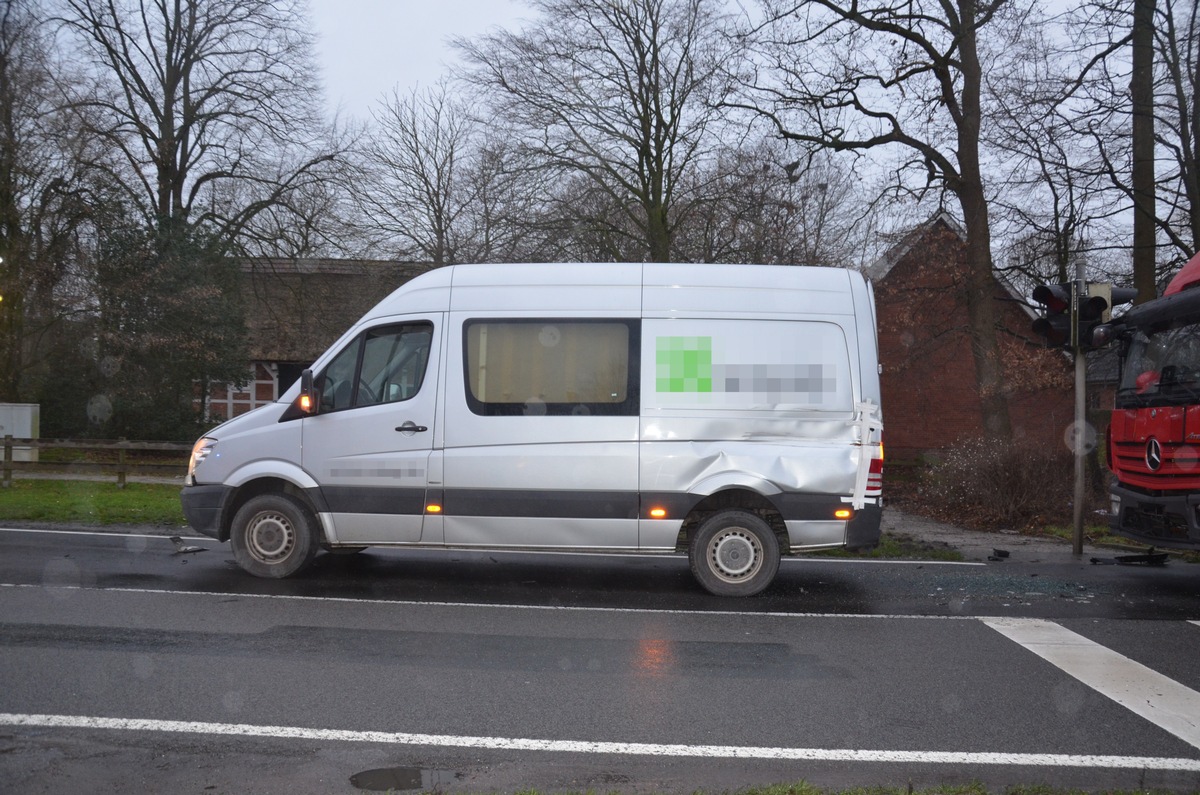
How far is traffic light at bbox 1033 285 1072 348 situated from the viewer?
11.8 meters

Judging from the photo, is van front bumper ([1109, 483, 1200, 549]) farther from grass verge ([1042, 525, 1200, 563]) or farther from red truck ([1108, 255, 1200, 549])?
grass verge ([1042, 525, 1200, 563])

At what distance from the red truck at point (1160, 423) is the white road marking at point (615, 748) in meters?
5.20

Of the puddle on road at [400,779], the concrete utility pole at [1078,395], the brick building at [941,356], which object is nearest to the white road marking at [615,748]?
the puddle on road at [400,779]

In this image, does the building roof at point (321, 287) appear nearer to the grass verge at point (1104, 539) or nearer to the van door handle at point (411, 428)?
the grass verge at point (1104, 539)

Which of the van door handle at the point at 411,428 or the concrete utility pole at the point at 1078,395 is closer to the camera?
the van door handle at the point at 411,428

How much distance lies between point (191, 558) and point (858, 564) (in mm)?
7008

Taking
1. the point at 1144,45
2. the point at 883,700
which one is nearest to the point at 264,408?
the point at 883,700

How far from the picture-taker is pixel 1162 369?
32.5 feet

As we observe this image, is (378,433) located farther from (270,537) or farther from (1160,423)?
(1160,423)

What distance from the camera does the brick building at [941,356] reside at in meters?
19.7

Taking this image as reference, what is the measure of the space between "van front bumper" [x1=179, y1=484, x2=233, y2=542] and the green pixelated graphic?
4012 millimetres

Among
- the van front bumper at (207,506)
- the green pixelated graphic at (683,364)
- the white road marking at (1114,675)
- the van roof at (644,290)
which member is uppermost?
the van roof at (644,290)

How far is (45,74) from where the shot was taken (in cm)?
2052

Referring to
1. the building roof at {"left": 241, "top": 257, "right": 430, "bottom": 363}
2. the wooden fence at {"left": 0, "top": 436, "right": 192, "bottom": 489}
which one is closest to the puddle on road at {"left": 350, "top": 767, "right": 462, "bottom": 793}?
the wooden fence at {"left": 0, "top": 436, "right": 192, "bottom": 489}
